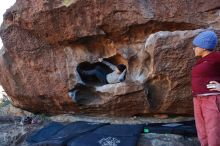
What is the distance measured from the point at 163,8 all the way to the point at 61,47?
6.83 feet

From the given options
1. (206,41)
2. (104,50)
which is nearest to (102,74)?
(104,50)

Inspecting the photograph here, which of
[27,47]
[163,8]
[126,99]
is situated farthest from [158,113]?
[27,47]

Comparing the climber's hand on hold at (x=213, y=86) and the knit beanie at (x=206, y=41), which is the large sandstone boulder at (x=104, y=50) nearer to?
the knit beanie at (x=206, y=41)

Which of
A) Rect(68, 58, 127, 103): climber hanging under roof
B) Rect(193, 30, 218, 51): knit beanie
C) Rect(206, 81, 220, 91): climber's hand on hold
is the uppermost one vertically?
Rect(193, 30, 218, 51): knit beanie

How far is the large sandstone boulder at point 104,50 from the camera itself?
5699mm

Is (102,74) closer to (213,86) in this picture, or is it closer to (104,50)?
(104,50)

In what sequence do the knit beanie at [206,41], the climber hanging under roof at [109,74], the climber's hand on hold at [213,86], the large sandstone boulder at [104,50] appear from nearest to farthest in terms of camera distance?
the climber's hand on hold at [213,86] < the knit beanie at [206,41] < the large sandstone boulder at [104,50] < the climber hanging under roof at [109,74]

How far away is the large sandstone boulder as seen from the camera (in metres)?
5.70

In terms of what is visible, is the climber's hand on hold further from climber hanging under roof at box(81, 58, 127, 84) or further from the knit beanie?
climber hanging under roof at box(81, 58, 127, 84)

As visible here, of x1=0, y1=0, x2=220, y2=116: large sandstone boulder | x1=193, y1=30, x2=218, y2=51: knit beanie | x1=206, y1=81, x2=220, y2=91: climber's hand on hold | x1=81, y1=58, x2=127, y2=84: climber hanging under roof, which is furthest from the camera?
x1=81, y1=58, x2=127, y2=84: climber hanging under roof

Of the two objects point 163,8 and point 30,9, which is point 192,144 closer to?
point 163,8

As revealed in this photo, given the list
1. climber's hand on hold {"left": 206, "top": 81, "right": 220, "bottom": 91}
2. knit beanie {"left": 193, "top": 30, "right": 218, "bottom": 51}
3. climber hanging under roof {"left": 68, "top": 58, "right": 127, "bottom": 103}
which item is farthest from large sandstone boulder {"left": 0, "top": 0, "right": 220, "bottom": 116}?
climber's hand on hold {"left": 206, "top": 81, "right": 220, "bottom": 91}

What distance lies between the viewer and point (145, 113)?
6.45 meters

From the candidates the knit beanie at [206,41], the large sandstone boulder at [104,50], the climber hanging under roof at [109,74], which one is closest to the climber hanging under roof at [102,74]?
the climber hanging under roof at [109,74]
